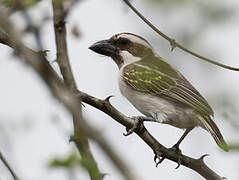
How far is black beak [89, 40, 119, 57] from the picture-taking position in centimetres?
620

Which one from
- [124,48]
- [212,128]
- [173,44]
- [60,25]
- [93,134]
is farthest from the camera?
[124,48]

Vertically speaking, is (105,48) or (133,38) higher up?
(133,38)

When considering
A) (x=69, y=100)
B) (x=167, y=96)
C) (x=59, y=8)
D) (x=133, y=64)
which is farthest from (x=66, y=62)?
(x=133, y=64)

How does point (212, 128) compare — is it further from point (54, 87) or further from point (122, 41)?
point (54, 87)

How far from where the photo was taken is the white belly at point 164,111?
5.58 metres

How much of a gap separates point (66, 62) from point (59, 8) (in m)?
0.44

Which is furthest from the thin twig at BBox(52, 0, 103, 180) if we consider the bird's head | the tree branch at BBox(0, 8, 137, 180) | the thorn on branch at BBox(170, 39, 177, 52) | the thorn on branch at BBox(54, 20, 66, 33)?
the bird's head

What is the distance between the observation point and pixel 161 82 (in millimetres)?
5848

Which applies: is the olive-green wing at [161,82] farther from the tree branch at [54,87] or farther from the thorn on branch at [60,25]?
the tree branch at [54,87]

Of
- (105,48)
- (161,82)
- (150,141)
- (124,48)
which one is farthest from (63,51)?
(124,48)

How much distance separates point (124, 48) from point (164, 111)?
140cm

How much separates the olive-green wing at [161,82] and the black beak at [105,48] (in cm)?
29

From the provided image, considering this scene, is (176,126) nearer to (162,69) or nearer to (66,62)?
(162,69)

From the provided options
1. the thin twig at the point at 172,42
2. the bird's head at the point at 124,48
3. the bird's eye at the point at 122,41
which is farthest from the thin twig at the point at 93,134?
the bird's eye at the point at 122,41
